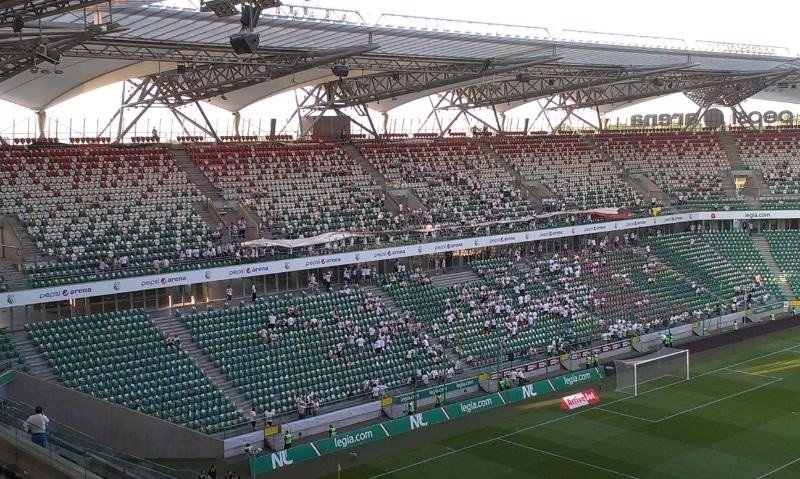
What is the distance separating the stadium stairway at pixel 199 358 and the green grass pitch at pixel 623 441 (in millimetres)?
4934

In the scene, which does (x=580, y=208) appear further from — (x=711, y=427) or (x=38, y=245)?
(x=38, y=245)

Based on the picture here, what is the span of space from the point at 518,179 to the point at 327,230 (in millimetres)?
18879

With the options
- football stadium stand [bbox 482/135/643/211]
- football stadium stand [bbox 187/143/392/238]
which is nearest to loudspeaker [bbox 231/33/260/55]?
football stadium stand [bbox 187/143/392/238]

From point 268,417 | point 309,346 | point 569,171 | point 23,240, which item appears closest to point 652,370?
A: point 309,346

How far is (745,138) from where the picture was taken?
72750 millimetres

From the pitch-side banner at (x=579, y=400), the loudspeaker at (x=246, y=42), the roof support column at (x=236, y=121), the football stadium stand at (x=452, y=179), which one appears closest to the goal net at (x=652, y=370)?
the pitch-side banner at (x=579, y=400)

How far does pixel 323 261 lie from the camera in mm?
41719

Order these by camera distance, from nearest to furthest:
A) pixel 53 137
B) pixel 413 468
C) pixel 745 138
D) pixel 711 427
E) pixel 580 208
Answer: pixel 413 468 < pixel 711 427 < pixel 53 137 < pixel 580 208 < pixel 745 138

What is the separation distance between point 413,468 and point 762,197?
45.0 m

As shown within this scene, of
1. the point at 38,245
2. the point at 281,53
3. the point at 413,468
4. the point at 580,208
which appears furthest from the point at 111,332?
the point at 580,208

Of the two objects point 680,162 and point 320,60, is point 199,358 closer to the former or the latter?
point 320,60

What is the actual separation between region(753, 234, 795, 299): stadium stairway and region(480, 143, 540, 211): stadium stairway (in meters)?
16.9

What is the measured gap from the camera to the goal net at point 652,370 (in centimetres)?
3978

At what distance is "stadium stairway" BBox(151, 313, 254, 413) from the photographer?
3403 centimetres
